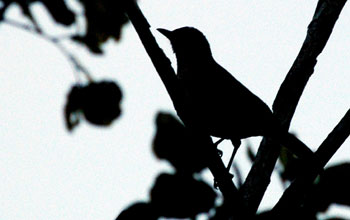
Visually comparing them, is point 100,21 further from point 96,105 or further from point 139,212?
point 139,212

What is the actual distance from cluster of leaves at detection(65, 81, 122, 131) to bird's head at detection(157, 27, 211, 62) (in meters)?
2.43

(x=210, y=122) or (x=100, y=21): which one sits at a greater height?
(x=100, y=21)

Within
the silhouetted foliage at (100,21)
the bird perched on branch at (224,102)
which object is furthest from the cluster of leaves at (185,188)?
the bird perched on branch at (224,102)

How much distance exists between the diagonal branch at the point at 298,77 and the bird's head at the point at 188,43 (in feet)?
4.85

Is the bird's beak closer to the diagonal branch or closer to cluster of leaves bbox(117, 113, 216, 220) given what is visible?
the diagonal branch

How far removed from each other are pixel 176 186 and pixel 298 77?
2.09 metres

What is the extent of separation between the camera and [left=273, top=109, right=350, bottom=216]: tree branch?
2174 millimetres

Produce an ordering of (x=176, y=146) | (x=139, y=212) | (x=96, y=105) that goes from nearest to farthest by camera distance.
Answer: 1. (x=139, y=212)
2. (x=176, y=146)
3. (x=96, y=105)

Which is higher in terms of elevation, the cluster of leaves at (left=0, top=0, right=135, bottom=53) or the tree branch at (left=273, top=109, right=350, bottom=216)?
the cluster of leaves at (left=0, top=0, right=135, bottom=53)

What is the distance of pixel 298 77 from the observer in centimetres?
320

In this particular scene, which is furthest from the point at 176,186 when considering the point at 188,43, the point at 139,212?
the point at 188,43

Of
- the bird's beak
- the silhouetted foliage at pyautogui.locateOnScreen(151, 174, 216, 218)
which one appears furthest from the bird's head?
the silhouetted foliage at pyautogui.locateOnScreen(151, 174, 216, 218)

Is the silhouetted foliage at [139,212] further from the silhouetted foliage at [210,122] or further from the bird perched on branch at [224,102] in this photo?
the bird perched on branch at [224,102]

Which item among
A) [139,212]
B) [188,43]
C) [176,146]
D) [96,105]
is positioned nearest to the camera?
[139,212]
